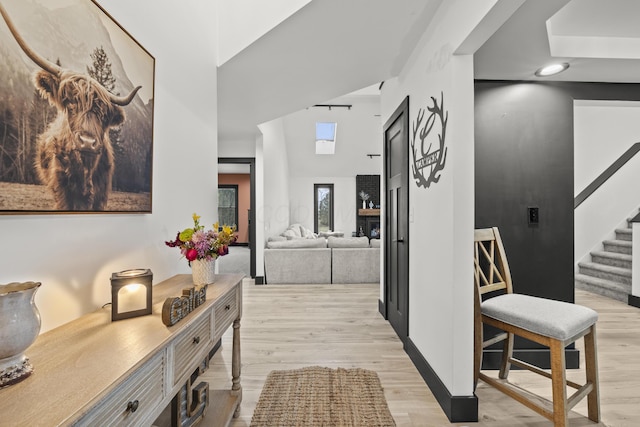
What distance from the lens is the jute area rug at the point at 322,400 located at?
1733 mm

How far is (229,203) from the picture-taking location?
1039 centimetres

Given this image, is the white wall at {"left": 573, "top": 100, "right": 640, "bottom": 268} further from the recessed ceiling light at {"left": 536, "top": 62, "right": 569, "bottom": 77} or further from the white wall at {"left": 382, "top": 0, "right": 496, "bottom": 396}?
the white wall at {"left": 382, "top": 0, "right": 496, "bottom": 396}

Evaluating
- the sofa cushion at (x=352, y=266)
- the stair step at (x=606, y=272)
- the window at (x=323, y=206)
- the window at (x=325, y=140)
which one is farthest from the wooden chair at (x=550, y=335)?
the window at (x=323, y=206)

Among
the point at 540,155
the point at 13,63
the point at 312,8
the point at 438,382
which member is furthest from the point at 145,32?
the point at 540,155

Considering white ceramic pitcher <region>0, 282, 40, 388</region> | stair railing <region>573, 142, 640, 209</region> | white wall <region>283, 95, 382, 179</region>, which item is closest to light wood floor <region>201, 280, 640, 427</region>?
white ceramic pitcher <region>0, 282, 40, 388</region>

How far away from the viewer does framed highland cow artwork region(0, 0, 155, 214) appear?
85 centimetres

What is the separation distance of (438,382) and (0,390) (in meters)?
2.04

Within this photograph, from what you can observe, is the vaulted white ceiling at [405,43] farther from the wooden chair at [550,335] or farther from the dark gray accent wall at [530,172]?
the wooden chair at [550,335]

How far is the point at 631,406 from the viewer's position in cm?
187

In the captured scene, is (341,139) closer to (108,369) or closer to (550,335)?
(550,335)

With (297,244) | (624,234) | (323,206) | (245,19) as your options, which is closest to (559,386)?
(245,19)

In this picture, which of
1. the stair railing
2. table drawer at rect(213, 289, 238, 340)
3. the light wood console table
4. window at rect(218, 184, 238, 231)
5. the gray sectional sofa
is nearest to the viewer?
the light wood console table

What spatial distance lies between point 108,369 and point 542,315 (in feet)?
6.36

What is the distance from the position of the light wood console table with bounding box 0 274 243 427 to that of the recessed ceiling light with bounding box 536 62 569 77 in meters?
2.65
